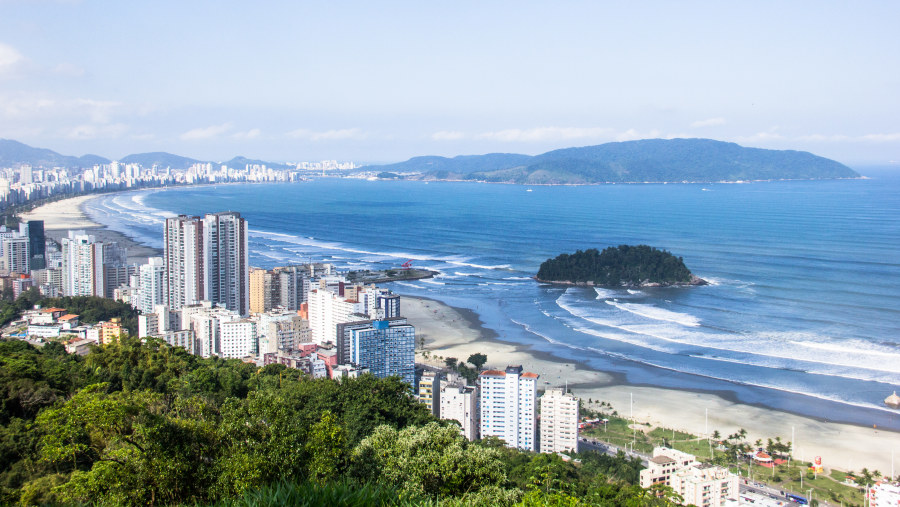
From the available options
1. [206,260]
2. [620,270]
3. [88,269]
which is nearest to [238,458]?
[206,260]

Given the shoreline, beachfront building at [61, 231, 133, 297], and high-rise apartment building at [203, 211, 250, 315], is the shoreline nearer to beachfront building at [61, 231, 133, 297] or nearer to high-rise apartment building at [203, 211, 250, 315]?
high-rise apartment building at [203, 211, 250, 315]

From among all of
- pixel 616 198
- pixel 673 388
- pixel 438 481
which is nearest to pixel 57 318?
pixel 673 388

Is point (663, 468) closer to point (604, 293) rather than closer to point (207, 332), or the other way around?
point (207, 332)

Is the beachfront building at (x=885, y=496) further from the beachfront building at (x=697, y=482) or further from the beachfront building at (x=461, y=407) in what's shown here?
the beachfront building at (x=461, y=407)

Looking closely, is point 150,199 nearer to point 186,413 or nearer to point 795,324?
point 795,324

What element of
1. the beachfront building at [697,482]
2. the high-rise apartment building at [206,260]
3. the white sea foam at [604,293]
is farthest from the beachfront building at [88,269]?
the beachfront building at [697,482]
